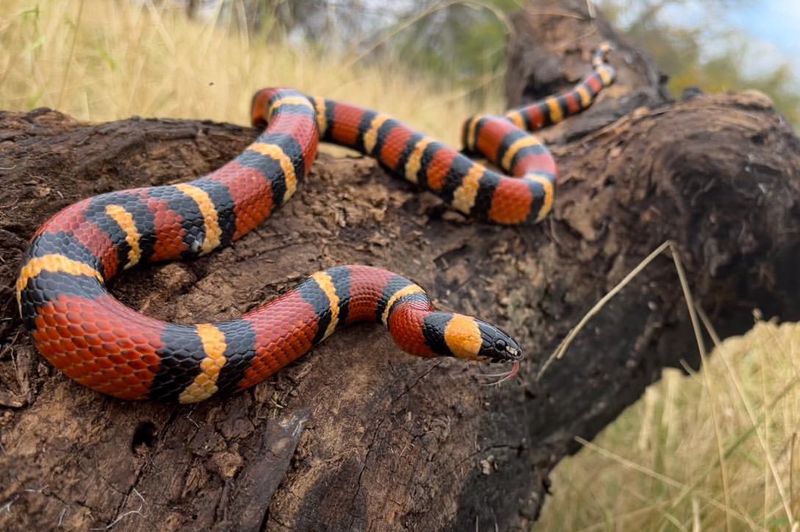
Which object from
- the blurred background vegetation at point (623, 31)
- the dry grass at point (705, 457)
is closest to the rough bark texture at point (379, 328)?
the dry grass at point (705, 457)

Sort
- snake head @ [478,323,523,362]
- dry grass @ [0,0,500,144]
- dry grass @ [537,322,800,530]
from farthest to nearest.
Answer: dry grass @ [0,0,500,144]
dry grass @ [537,322,800,530]
snake head @ [478,323,523,362]

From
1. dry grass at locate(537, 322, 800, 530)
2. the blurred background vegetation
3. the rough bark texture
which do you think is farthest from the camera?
the blurred background vegetation

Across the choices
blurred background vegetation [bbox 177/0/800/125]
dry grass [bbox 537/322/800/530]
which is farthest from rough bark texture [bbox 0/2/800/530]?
blurred background vegetation [bbox 177/0/800/125]

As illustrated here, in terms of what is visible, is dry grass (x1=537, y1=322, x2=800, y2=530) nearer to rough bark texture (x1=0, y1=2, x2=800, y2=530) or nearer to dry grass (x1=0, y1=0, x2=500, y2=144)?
rough bark texture (x1=0, y1=2, x2=800, y2=530)

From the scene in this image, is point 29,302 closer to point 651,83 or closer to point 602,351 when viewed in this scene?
point 602,351

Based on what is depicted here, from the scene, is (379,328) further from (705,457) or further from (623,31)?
(623,31)

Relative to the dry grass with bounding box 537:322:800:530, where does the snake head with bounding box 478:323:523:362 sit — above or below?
above

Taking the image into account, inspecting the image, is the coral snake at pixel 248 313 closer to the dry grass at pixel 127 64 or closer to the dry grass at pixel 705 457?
the dry grass at pixel 127 64
